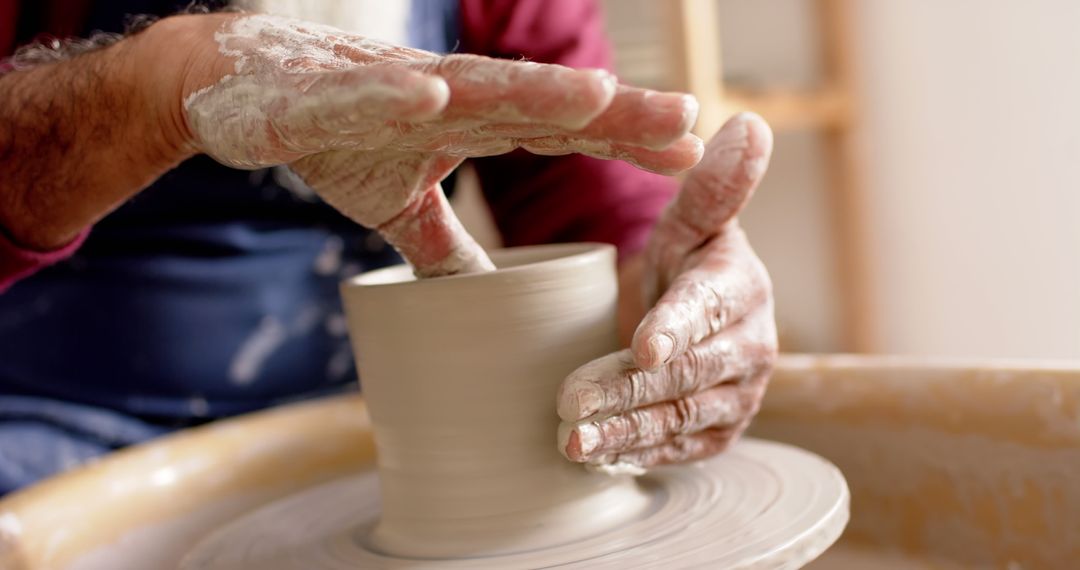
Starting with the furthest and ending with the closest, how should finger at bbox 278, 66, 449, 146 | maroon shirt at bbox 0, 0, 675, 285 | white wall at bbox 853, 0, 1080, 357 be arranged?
white wall at bbox 853, 0, 1080, 357 → maroon shirt at bbox 0, 0, 675, 285 → finger at bbox 278, 66, 449, 146

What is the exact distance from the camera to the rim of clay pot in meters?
0.71

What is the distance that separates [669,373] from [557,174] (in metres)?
0.63

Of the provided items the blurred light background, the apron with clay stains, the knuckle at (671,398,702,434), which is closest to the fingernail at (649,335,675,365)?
the knuckle at (671,398,702,434)

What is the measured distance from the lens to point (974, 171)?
2.35 m

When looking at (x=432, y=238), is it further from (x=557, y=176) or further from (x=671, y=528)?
(x=557, y=176)

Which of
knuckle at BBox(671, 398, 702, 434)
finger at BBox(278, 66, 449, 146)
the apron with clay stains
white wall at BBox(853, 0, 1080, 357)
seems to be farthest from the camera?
white wall at BBox(853, 0, 1080, 357)

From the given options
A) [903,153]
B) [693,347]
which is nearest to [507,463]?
[693,347]

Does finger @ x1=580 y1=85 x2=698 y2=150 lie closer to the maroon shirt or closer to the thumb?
the thumb

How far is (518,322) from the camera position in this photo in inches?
28.2

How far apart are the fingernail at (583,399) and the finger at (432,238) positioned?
0.13 m

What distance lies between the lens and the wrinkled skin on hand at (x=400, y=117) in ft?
1.72

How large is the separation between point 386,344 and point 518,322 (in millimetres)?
103

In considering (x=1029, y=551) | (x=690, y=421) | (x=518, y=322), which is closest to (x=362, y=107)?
(x=518, y=322)

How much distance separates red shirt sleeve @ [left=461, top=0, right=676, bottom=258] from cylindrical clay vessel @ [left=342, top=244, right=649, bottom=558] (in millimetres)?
537
